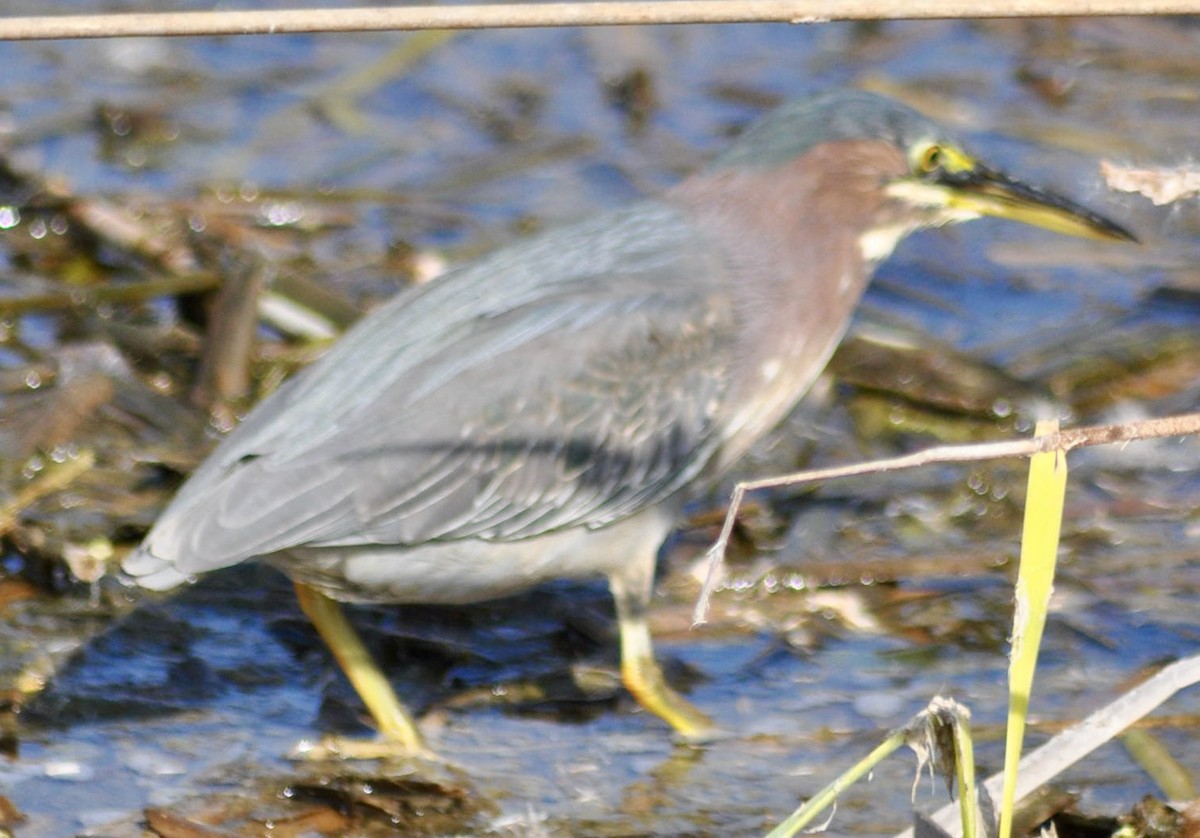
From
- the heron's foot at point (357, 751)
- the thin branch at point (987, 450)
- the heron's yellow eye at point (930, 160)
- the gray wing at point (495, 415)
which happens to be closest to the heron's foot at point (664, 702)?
the gray wing at point (495, 415)

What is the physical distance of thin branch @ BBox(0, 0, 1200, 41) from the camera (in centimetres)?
296

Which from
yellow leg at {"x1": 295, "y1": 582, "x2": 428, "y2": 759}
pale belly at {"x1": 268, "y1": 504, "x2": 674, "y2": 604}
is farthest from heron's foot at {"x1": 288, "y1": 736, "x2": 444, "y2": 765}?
pale belly at {"x1": 268, "y1": 504, "x2": 674, "y2": 604}

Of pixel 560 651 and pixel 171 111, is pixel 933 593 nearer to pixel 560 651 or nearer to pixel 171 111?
pixel 560 651

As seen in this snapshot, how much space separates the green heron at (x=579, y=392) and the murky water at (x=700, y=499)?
25 cm

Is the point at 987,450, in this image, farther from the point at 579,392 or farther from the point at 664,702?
the point at 664,702

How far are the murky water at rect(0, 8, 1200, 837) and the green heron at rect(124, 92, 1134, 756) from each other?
254mm

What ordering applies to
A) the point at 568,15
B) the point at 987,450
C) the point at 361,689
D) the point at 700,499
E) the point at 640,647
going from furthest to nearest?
1. the point at 700,499
2. the point at 640,647
3. the point at 361,689
4. the point at 568,15
5. the point at 987,450

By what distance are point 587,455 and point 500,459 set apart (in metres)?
Answer: 0.20

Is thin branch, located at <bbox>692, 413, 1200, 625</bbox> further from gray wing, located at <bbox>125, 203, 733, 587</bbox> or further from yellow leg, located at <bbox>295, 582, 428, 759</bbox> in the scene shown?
yellow leg, located at <bbox>295, 582, 428, 759</bbox>

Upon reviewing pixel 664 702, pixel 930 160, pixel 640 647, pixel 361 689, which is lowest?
pixel 361 689

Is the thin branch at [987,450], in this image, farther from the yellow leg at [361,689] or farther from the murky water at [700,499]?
the yellow leg at [361,689]

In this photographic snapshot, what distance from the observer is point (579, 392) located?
427 centimetres

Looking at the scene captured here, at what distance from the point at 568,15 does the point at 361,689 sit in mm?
1915

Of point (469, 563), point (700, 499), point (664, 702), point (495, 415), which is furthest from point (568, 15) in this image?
point (700, 499)
